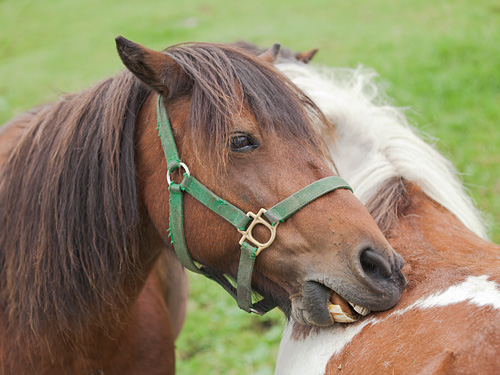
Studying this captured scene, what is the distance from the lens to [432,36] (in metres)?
9.01

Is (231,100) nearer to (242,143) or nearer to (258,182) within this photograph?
(242,143)

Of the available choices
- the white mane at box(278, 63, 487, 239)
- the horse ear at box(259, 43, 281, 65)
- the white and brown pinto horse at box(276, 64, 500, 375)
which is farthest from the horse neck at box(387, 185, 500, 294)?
the horse ear at box(259, 43, 281, 65)

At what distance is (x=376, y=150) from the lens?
241 cm

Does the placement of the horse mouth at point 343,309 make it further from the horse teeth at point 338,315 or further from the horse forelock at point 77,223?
the horse forelock at point 77,223

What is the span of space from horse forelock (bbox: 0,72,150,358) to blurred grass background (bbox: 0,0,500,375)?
2.00 ft

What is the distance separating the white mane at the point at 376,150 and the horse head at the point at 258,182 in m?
0.58

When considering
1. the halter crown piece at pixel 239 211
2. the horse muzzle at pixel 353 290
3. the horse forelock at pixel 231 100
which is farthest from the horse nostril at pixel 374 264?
the horse forelock at pixel 231 100

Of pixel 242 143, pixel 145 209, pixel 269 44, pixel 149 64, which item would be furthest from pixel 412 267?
pixel 269 44

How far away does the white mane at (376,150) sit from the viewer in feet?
7.18

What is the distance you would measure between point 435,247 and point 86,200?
4.45 ft

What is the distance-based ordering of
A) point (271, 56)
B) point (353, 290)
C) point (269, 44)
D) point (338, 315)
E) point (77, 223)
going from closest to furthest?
point (353, 290) → point (338, 315) → point (77, 223) → point (271, 56) → point (269, 44)

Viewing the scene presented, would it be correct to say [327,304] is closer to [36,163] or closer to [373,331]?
[373,331]

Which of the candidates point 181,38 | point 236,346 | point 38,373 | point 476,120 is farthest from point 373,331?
point 181,38

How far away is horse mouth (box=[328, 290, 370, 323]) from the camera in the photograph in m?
1.55
